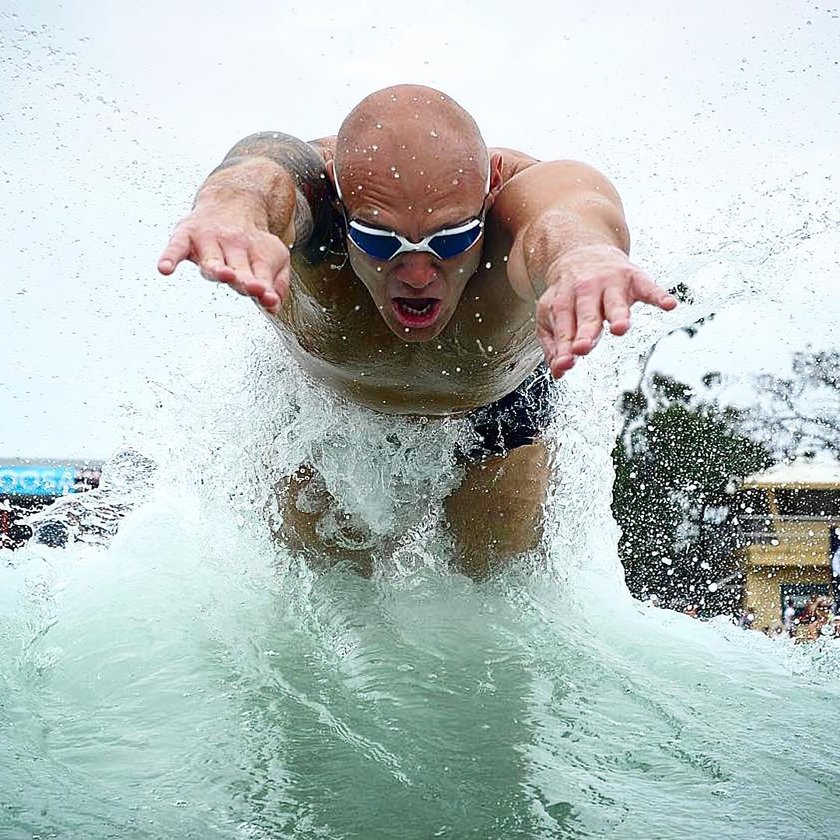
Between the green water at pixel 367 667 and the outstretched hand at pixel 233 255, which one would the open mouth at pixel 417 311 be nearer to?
the outstretched hand at pixel 233 255

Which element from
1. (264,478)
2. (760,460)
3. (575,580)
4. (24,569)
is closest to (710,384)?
(760,460)

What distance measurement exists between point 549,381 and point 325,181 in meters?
1.86

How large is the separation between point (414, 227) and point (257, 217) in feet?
1.60

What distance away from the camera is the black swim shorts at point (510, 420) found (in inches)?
165

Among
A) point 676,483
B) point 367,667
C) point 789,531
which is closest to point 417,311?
point 367,667

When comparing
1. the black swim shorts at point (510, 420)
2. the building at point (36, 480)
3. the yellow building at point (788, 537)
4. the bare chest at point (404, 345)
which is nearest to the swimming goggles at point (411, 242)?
the bare chest at point (404, 345)

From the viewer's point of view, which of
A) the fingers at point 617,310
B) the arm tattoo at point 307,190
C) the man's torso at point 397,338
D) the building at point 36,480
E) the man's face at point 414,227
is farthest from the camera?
the building at point 36,480

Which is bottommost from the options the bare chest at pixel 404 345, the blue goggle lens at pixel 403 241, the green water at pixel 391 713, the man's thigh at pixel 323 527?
the green water at pixel 391 713

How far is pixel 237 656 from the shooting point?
133 inches

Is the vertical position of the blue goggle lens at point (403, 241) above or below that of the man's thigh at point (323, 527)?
above

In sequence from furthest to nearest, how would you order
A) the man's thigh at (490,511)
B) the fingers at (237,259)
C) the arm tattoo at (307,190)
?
the man's thigh at (490,511) < the arm tattoo at (307,190) < the fingers at (237,259)

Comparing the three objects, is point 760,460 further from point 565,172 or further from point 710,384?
point 565,172

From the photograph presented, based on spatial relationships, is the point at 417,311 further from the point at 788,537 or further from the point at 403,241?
the point at 788,537

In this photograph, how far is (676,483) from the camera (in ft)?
42.1
